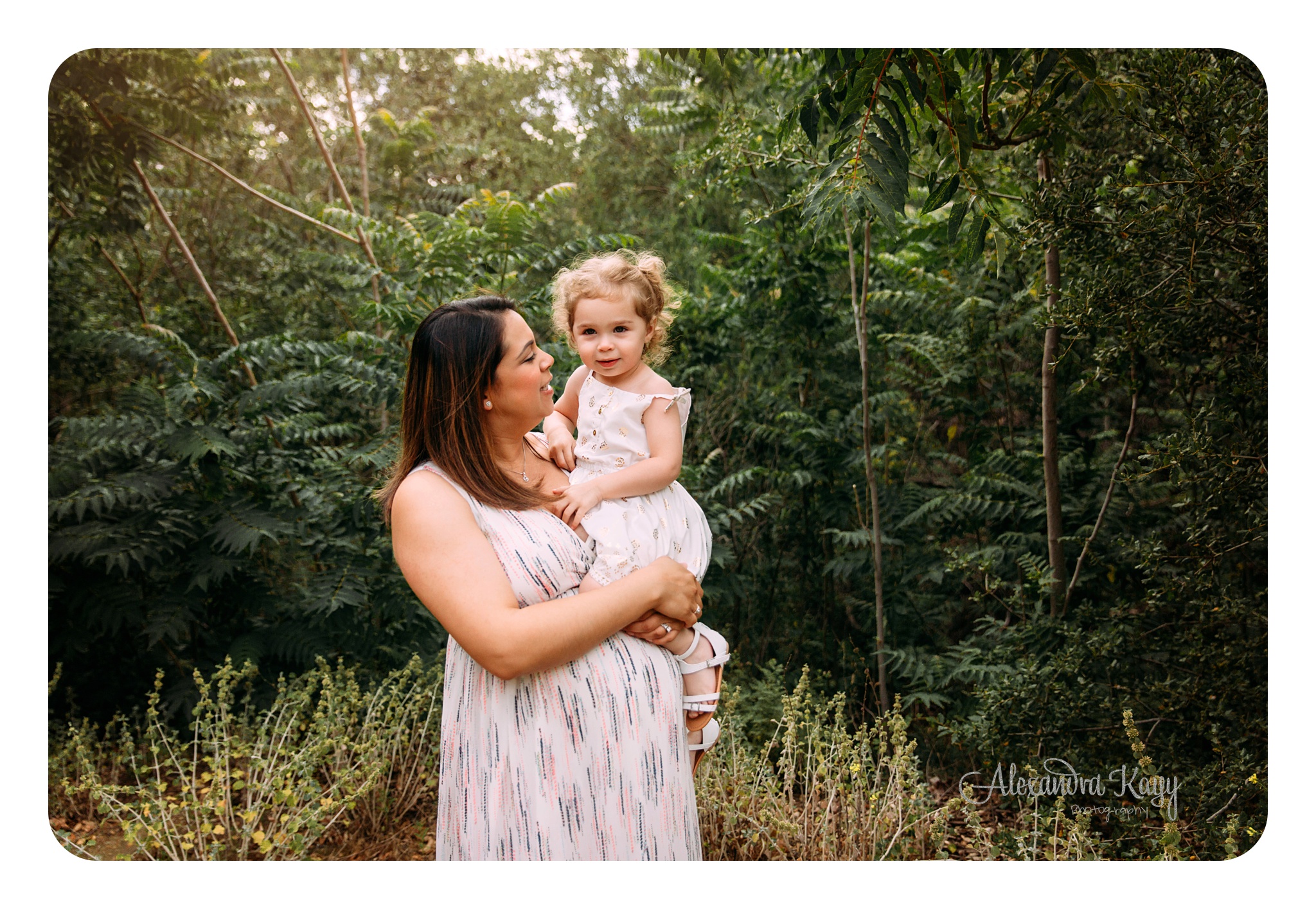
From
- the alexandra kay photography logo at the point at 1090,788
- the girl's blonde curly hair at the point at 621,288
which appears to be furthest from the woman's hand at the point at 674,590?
the alexandra kay photography logo at the point at 1090,788

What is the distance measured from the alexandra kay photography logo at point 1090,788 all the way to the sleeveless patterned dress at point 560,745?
1.13 meters

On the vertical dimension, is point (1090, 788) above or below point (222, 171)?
below

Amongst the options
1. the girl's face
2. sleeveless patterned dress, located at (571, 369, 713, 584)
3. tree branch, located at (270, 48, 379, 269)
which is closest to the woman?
sleeveless patterned dress, located at (571, 369, 713, 584)

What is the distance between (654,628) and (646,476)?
1.11 feet

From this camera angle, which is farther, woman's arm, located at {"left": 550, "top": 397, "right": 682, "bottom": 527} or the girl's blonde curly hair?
the girl's blonde curly hair

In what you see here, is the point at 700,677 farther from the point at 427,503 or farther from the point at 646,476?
the point at 427,503

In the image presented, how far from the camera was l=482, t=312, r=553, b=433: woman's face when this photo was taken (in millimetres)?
1454

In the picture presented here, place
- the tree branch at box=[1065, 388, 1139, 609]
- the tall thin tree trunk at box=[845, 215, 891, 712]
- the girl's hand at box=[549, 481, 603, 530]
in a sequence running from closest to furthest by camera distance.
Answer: the girl's hand at box=[549, 481, 603, 530]
the tree branch at box=[1065, 388, 1139, 609]
the tall thin tree trunk at box=[845, 215, 891, 712]

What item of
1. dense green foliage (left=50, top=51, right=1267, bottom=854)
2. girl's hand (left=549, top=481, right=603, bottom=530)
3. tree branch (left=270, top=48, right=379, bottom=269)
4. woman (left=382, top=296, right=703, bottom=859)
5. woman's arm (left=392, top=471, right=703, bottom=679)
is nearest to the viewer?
woman's arm (left=392, top=471, right=703, bottom=679)

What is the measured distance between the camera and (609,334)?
1.70 metres

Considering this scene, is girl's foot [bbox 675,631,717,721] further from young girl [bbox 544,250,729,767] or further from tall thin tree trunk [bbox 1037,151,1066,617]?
tall thin tree trunk [bbox 1037,151,1066,617]

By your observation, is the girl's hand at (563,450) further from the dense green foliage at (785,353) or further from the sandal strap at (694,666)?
the dense green foliage at (785,353)

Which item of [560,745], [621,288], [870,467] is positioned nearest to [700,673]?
[560,745]

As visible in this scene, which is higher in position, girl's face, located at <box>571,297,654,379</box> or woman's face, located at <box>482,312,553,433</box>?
girl's face, located at <box>571,297,654,379</box>
